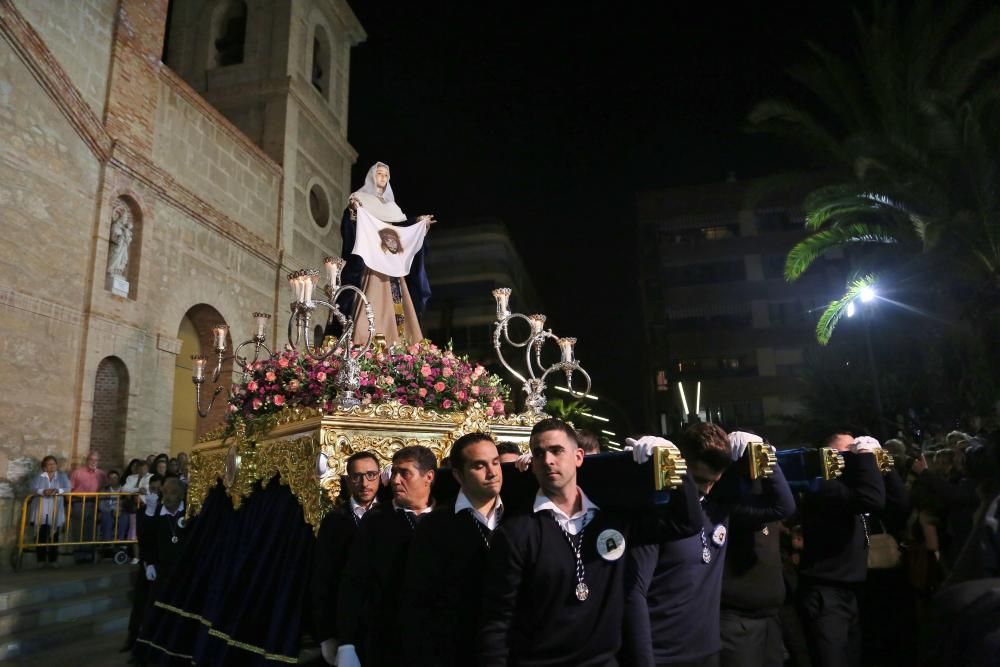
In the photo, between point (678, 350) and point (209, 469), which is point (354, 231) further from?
point (678, 350)

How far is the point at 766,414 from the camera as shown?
3738 cm

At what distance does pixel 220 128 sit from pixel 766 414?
96.5 feet

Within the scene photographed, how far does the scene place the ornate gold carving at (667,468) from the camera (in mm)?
2867

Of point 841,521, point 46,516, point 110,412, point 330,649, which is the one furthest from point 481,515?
point 110,412

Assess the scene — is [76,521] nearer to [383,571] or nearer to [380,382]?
[380,382]

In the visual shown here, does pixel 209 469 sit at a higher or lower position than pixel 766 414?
lower

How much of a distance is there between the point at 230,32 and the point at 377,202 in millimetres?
17870

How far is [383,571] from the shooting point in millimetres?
3768

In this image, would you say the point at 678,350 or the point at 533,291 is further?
the point at 533,291

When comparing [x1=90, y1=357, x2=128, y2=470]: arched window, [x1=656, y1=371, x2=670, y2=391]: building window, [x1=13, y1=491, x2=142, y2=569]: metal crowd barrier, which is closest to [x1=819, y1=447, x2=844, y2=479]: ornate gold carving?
[x1=13, y1=491, x2=142, y2=569]: metal crowd barrier

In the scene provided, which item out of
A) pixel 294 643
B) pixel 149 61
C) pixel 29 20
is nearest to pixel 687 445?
pixel 294 643

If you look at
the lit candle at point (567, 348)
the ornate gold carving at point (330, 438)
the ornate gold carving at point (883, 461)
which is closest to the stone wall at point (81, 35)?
the ornate gold carving at point (330, 438)

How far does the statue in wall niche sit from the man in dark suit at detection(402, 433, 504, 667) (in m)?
13.8

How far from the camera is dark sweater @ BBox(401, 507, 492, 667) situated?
3104mm
